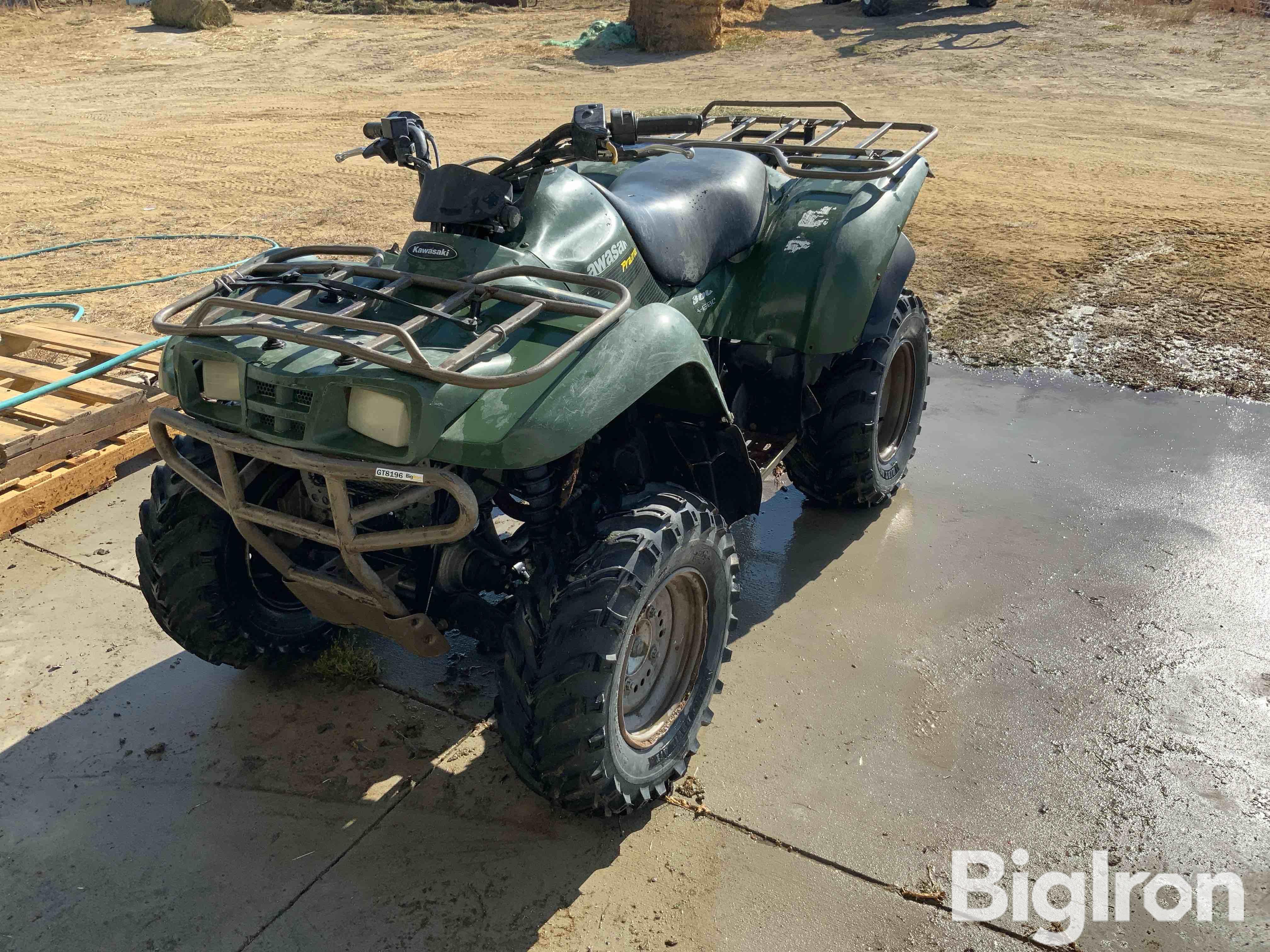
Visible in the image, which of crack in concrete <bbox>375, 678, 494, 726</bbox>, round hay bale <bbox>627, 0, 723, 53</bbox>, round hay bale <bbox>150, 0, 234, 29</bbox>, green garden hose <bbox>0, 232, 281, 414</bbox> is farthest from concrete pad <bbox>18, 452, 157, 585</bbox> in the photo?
round hay bale <bbox>150, 0, 234, 29</bbox>

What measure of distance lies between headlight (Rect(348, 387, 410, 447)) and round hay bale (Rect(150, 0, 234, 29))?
1984cm

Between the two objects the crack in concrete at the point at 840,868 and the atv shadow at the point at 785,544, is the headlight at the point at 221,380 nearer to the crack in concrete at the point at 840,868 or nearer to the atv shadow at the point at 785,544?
the crack in concrete at the point at 840,868

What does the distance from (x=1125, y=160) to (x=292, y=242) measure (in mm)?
7579

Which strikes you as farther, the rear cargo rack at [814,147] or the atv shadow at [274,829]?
the rear cargo rack at [814,147]

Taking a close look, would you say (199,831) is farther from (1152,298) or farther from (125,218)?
(125,218)

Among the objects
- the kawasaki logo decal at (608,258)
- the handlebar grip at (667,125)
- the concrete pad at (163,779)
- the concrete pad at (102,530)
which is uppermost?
the handlebar grip at (667,125)

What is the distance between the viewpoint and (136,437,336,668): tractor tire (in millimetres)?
3076

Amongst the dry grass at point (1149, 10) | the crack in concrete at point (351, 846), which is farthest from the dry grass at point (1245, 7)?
the crack in concrete at point (351, 846)

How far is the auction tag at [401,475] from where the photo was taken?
2.34 meters

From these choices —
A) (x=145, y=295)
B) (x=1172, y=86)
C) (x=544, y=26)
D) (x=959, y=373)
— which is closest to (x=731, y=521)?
(x=959, y=373)

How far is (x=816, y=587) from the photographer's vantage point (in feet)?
13.4

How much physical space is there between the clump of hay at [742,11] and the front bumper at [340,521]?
1609 centimetres

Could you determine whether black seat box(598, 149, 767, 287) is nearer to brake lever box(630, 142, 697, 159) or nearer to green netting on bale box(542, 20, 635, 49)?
brake lever box(630, 142, 697, 159)

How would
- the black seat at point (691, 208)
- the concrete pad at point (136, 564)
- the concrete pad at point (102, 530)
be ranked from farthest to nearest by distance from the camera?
1. the concrete pad at point (102, 530)
2. the concrete pad at point (136, 564)
3. the black seat at point (691, 208)
